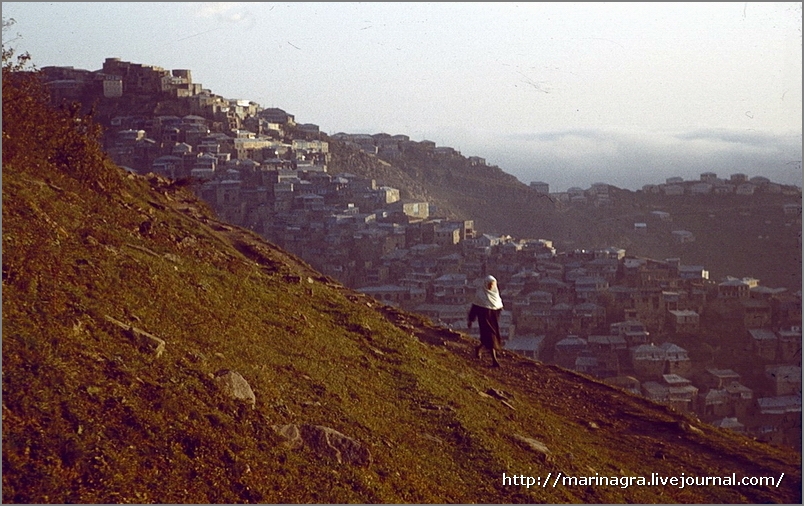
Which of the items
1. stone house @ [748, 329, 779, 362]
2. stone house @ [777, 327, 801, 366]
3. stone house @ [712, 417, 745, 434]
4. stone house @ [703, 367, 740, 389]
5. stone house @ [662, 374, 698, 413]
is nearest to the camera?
stone house @ [712, 417, 745, 434]

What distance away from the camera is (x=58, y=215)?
27.5ft

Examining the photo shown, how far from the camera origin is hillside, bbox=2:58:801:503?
4.90m

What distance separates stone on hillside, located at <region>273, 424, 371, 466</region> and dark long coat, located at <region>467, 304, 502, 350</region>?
133 inches

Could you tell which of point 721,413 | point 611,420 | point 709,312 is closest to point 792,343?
point 709,312

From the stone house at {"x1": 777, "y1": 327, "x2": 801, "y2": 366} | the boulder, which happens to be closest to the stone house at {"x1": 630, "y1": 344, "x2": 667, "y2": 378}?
the stone house at {"x1": 777, "y1": 327, "x2": 801, "y2": 366}

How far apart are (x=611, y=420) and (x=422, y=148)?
198ft

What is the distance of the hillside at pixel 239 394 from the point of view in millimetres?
4902

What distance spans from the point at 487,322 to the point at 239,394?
4.12 meters

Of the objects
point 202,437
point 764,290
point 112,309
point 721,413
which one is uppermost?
point 112,309

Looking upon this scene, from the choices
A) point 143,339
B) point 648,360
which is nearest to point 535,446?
point 143,339

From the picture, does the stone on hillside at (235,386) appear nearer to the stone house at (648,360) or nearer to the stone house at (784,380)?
the stone house at (648,360)

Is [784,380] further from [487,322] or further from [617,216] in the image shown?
[617,216]

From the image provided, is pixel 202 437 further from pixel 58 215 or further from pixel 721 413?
pixel 721 413

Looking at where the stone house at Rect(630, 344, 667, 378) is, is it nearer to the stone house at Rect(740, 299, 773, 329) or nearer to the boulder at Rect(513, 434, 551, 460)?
the stone house at Rect(740, 299, 773, 329)
